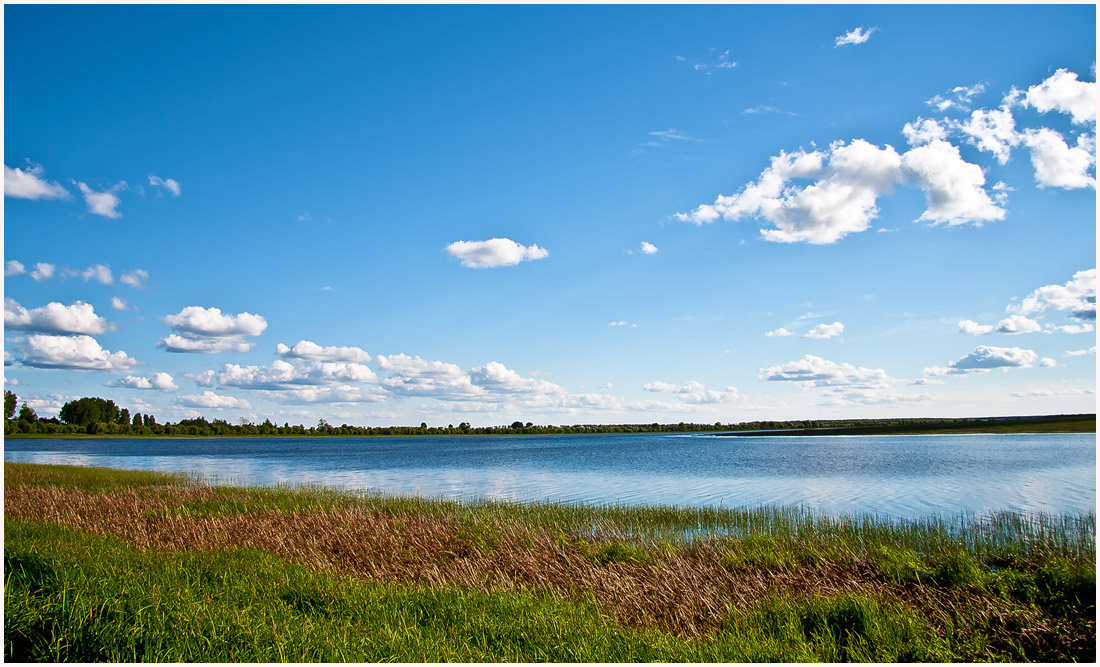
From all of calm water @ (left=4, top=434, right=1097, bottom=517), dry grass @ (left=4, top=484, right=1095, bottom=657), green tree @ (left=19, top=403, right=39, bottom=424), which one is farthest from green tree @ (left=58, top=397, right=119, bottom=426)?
dry grass @ (left=4, top=484, right=1095, bottom=657)

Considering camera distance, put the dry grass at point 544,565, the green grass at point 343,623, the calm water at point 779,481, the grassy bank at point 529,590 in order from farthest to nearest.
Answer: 1. the calm water at point 779,481
2. the dry grass at point 544,565
3. the grassy bank at point 529,590
4. the green grass at point 343,623

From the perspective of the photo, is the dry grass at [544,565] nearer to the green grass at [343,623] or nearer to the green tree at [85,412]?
the green grass at [343,623]

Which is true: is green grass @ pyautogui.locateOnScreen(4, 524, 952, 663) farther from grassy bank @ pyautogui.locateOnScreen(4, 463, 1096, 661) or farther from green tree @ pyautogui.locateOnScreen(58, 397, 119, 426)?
green tree @ pyautogui.locateOnScreen(58, 397, 119, 426)

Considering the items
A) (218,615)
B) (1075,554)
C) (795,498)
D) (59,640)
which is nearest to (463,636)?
(218,615)

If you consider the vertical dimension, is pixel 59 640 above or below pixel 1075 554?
above

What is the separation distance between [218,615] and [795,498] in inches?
1064

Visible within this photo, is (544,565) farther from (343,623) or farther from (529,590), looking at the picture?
(343,623)

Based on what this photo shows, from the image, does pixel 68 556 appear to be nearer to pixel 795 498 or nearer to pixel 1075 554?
A: pixel 1075 554

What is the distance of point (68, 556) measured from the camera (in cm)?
1278

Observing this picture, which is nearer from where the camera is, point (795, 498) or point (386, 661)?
point (386, 661)

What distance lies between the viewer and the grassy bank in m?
8.38

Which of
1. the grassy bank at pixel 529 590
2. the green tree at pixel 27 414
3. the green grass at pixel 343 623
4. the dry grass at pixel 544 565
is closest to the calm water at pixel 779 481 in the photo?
the grassy bank at pixel 529 590

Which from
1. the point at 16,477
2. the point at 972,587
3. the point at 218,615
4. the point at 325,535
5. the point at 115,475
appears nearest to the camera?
the point at 218,615

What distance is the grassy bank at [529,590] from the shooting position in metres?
8.38
